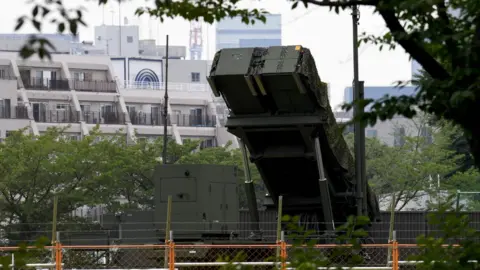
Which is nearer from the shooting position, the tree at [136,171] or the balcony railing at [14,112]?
the tree at [136,171]

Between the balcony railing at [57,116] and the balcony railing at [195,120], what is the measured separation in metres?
9.40

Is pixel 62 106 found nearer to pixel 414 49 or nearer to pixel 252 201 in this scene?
pixel 252 201

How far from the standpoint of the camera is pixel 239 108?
23.0 metres

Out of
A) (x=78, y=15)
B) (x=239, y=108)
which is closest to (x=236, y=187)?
(x=239, y=108)

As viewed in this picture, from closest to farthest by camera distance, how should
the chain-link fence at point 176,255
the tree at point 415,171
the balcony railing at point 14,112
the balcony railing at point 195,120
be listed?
1. the chain-link fence at point 176,255
2. the tree at point 415,171
3. the balcony railing at point 14,112
4. the balcony railing at point 195,120

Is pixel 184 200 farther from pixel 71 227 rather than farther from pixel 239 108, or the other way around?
pixel 71 227

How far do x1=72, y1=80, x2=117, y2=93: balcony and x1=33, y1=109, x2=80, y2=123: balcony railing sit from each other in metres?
2.99

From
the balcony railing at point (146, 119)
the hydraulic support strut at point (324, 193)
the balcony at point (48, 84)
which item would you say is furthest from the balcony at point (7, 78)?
the hydraulic support strut at point (324, 193)

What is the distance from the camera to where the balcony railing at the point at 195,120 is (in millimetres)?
90625

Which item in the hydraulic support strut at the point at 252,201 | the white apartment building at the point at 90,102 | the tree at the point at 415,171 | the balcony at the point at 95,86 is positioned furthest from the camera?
the balcony at the point at 95,86

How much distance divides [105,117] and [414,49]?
251 feet

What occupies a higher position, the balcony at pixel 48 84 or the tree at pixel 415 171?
the balcony at pixel 48 84

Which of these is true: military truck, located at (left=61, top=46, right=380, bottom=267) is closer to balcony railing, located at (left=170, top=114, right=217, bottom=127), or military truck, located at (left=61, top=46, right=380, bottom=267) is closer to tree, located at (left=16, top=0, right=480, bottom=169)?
tree, located at (left=16, top=0, right=480, bottom=169)

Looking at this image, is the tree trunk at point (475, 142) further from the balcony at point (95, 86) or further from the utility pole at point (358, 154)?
the balcony at point (95, 86)
